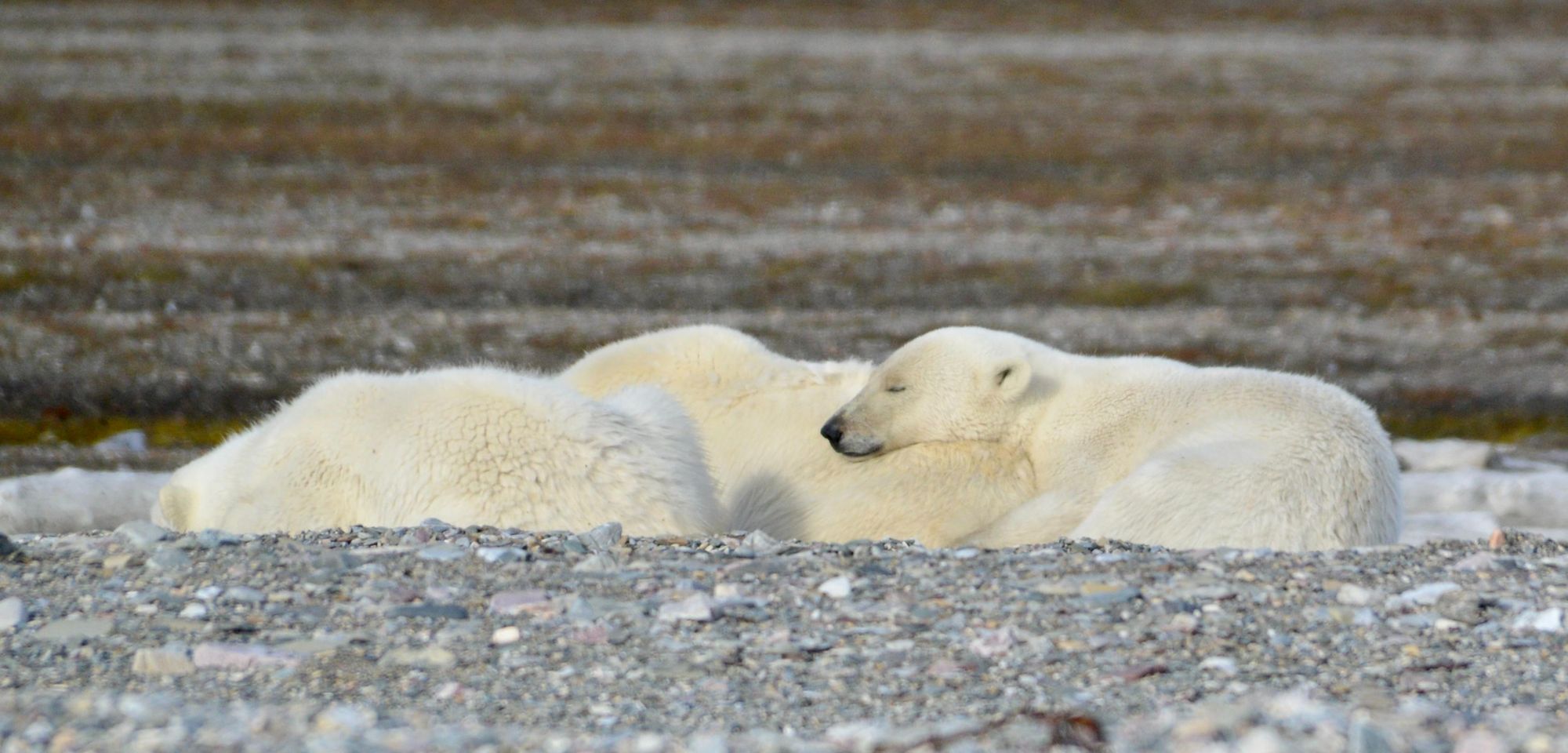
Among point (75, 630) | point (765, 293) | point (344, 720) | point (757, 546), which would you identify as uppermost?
point (344, 720)

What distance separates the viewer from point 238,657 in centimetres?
372

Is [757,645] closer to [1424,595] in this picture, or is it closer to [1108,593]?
[1108,593]

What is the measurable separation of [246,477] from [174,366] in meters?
4.00

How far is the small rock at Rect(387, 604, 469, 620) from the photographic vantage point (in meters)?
4.01

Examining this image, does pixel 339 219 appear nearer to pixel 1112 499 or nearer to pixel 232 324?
pixel 232 324

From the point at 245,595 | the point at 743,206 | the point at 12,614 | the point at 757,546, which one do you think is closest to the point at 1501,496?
the point at 757,546

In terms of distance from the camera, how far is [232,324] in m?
9.77

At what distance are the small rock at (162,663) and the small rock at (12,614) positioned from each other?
49cm

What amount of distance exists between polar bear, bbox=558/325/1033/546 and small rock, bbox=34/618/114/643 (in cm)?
240

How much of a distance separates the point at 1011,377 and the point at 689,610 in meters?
2.37

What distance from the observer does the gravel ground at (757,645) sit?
331 centimetres

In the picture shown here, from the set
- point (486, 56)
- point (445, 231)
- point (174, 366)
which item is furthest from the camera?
point (486, 56)

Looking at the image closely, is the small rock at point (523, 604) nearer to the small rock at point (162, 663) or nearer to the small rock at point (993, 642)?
the small rock at point (162, 663)

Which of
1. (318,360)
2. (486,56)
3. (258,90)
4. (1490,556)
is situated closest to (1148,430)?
(1490,556)
